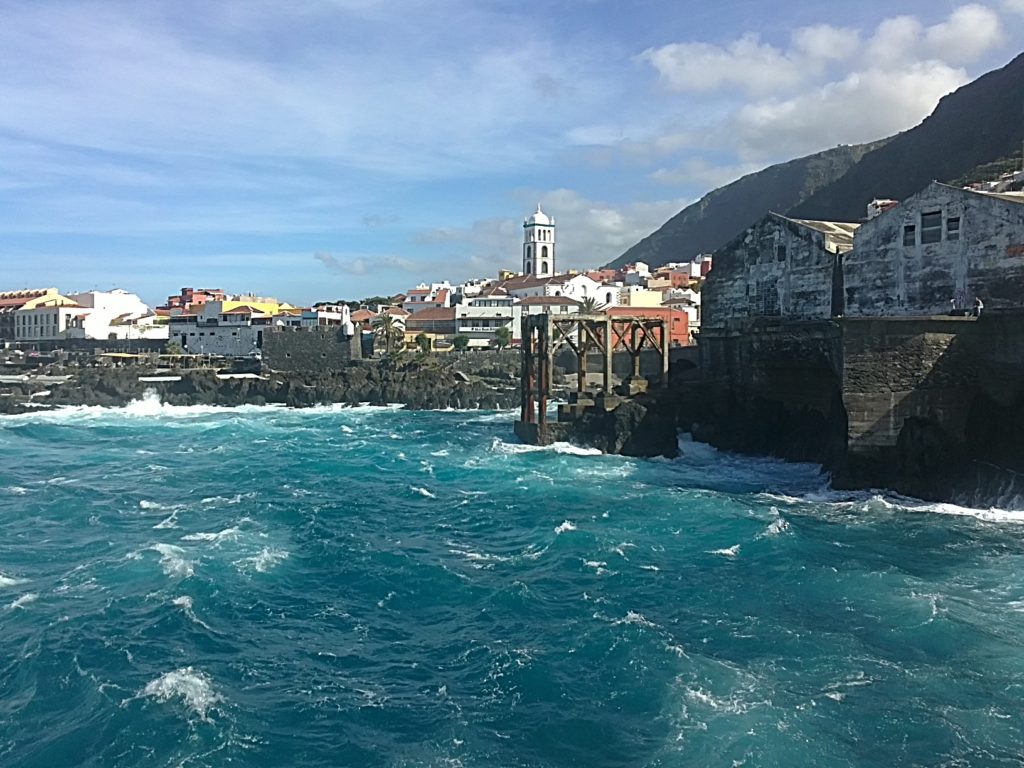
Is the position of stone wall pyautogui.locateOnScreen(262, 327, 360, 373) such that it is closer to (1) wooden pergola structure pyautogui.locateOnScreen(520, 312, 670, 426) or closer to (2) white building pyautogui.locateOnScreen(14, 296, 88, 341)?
(2) white building pyautogui.locateOnScreen(14, 296, 88, 341)

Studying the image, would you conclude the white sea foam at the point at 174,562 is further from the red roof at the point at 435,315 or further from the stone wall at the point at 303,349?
the red roof at the point at 435,315

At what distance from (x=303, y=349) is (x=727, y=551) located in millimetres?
60344

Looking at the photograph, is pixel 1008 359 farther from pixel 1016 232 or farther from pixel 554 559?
pixel 554 559

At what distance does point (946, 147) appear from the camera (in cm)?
10444

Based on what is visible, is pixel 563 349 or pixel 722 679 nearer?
pixel 722 679

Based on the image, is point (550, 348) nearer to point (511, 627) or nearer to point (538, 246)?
point (511, 627)

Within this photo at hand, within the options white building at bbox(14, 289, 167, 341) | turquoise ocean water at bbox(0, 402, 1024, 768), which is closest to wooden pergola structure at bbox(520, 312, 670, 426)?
turquoise ocean water at bbox(0, 402, 1024, 768)

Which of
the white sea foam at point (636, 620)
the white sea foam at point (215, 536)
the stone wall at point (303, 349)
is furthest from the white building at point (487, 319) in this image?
the white sea foam at point (636, 620)

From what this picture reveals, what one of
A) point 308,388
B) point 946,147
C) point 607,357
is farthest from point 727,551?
point 946,147

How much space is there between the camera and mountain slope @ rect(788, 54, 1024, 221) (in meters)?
95.4

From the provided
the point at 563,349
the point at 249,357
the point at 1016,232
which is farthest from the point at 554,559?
the point at 249,357

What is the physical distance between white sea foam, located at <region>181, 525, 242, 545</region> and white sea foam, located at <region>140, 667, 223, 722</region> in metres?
8.69

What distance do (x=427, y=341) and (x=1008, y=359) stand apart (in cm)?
5526

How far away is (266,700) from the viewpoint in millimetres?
13734
